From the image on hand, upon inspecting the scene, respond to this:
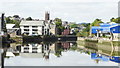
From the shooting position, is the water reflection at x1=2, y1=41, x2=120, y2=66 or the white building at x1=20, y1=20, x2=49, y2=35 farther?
the white building at x1=20, y1=20, x2=49, y2=35

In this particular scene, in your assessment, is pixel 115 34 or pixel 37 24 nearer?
pixel 115 34

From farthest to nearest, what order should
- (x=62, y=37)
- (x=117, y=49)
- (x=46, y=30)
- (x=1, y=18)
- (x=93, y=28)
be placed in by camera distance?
(x=62, y=37), (x=46, y=30), (x=93, y=28), (x=1, y=18), (x=117, y=49)

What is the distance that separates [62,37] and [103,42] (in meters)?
55.1

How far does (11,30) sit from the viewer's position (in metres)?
81.8

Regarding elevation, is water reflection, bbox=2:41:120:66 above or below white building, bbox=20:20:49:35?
below

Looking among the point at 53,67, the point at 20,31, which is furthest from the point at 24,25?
the point at 53,67

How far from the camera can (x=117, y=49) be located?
4166 cm

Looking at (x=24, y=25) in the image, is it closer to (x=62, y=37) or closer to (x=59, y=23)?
(x=62, y=37)

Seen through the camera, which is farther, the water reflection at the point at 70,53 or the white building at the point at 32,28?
the white building at the point at 32,28

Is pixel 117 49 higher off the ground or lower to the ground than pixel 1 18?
lower

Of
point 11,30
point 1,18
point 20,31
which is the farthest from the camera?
point 20,31

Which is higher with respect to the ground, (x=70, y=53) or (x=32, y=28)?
(x=32, y=28)

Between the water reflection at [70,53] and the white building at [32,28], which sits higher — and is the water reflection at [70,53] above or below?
below

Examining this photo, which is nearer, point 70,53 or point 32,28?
point 70,53
